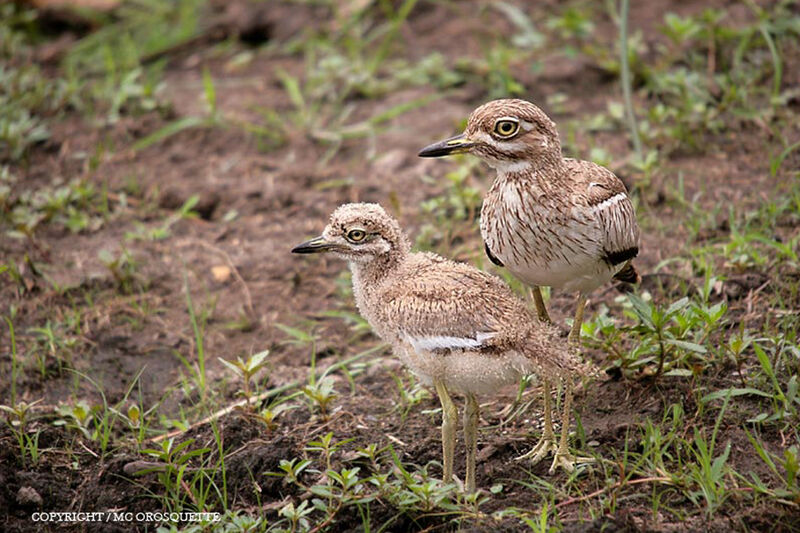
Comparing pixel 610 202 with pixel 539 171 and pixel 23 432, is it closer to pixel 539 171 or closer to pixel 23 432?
pixel 539 171

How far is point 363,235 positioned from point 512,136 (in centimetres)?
76

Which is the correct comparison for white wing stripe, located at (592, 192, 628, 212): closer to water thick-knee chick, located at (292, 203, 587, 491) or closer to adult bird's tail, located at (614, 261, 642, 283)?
adult bird's tail, located at (614, 261, 642, 283)

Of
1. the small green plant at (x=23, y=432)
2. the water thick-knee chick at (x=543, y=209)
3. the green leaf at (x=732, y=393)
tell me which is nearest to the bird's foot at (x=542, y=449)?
the water thick-knee chick at (x=543, y=209)

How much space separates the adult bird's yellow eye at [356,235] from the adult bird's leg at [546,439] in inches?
38.7

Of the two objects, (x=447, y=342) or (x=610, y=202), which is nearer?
(x=447, y=342)

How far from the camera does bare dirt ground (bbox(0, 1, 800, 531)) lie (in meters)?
4.08

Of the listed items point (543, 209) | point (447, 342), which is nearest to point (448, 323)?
point (447, 342)

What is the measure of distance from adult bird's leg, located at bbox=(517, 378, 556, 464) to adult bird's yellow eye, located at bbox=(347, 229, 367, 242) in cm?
98

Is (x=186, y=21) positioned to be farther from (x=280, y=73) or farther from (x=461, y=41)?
(x=461, y=41)

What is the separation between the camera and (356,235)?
166 inches

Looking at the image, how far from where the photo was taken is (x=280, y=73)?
755cm

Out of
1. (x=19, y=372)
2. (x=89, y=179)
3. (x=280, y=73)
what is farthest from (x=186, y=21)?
(x=19, y=372)

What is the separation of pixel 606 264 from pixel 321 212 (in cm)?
262

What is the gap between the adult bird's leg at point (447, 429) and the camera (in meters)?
3.86
